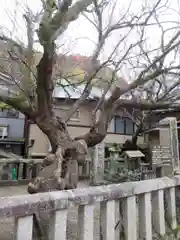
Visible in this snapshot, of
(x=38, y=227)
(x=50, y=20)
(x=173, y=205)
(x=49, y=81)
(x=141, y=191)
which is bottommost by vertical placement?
(x=38, y=227)

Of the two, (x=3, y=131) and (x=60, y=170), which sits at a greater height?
(x=3, y=131)

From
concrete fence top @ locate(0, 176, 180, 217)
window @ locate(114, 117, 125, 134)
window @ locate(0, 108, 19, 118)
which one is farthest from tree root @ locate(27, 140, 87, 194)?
window @ locate(114, 117, 125, 134)

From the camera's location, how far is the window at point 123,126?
1658 cm

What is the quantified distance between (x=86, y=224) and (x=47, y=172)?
2.44 m

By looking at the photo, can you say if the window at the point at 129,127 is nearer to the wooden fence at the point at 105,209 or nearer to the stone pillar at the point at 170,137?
the stone pillar at the point at 170,137

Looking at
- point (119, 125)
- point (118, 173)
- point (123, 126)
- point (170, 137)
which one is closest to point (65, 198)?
point (170, 137)

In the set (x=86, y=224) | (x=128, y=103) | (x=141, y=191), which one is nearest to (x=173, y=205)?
(x=141, y=191)

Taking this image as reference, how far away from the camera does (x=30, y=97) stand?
6.17 metres

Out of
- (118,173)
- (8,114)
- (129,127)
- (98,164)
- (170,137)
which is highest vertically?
(8,114)

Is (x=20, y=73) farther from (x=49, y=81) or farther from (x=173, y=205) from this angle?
(x=173, y=205)

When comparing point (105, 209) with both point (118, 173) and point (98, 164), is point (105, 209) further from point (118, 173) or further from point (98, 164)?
point (98, 164)

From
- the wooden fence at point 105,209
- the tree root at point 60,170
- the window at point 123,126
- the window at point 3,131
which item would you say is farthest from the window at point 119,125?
the wooden fence at point 105,209

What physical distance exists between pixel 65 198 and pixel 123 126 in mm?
15289

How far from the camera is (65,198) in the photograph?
1.73m
